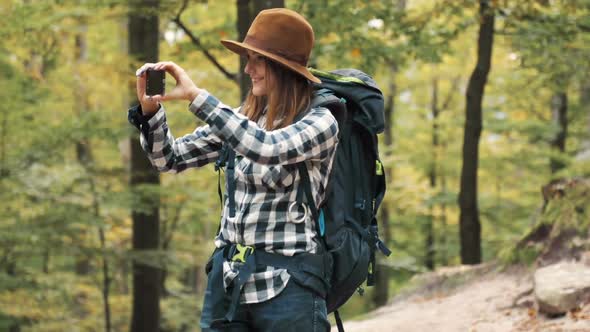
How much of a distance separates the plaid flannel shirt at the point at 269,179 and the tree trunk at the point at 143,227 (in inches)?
317

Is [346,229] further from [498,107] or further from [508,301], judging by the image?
[498,107]

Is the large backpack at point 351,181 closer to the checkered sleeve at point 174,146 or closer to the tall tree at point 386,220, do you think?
the checkered sleeve at point 174,146

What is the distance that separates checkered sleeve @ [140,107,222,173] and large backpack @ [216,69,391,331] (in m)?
0.12

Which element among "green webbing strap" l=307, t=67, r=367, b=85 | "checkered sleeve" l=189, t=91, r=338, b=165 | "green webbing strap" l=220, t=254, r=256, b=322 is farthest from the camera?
"green webbing strap" l=307, t=67, r=367, b=85

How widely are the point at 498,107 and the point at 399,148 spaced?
347 cm

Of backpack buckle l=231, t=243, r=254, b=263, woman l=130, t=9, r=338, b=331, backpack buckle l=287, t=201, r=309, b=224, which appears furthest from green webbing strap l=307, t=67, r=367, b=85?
backpack buckle l=231, t=243, r=254, b=263

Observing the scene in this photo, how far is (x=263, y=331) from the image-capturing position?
2.46 m

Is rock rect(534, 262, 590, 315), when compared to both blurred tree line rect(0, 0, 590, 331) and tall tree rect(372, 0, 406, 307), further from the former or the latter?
tall tree rect(372, 0, 406, 307)

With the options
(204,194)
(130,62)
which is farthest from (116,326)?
(130,62)

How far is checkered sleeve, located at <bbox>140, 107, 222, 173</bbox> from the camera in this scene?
8.69 ft

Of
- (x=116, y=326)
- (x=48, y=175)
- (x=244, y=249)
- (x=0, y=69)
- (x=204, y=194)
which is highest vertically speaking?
(x=0, y=69)

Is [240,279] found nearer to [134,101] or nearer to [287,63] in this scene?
[287,63]

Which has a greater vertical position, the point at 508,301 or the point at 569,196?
the point at 569,196

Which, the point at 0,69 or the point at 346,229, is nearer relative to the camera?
the point at 346,229
